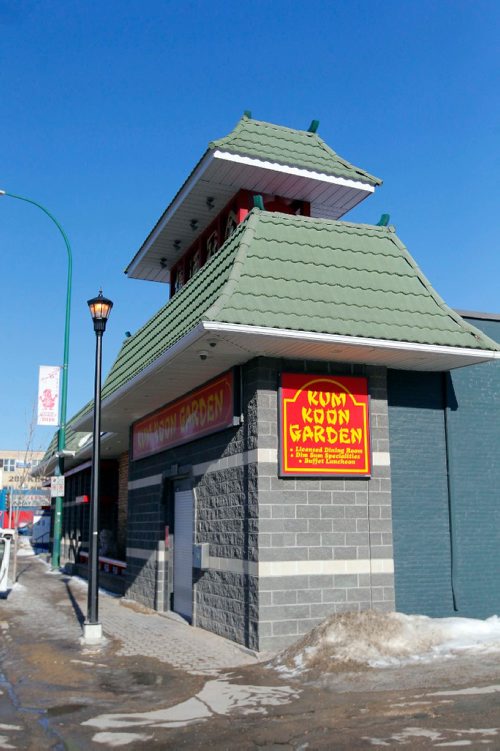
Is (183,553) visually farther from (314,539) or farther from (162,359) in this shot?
(162,359)

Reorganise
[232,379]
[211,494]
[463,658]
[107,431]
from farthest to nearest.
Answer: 1. [107,431]
2. [211,494]
3. [232,379]
4. [463,658]

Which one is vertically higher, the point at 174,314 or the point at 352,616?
the point at 174,314

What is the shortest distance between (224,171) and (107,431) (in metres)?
9.63

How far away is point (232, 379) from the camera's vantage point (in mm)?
12398

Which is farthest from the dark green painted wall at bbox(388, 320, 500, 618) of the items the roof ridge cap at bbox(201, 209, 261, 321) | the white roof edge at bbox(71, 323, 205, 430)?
Answer: the white roof edge at bbox(71, 323, 205, 430)

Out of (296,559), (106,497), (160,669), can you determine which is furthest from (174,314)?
(106,497)

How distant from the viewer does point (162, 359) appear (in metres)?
12.5

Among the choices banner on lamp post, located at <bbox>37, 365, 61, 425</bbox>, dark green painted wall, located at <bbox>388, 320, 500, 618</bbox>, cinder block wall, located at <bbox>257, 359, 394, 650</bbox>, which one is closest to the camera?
cinder block wall, located at <bbox>257, 359, 394, 650</bbox>

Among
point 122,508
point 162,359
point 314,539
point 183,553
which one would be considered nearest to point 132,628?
point 183,553

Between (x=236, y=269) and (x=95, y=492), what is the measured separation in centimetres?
464

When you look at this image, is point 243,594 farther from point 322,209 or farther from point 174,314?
point 322,209

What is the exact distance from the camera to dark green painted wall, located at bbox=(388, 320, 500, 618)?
1233cm

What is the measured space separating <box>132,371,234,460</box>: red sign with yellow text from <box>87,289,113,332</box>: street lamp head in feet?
7.39

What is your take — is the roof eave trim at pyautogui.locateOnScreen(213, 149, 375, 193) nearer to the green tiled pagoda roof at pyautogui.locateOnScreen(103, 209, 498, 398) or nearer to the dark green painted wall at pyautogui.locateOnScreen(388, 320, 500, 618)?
the green tiled pagoda roof at pyautogui.locateOnScreen(103, 209, 498, 398)
